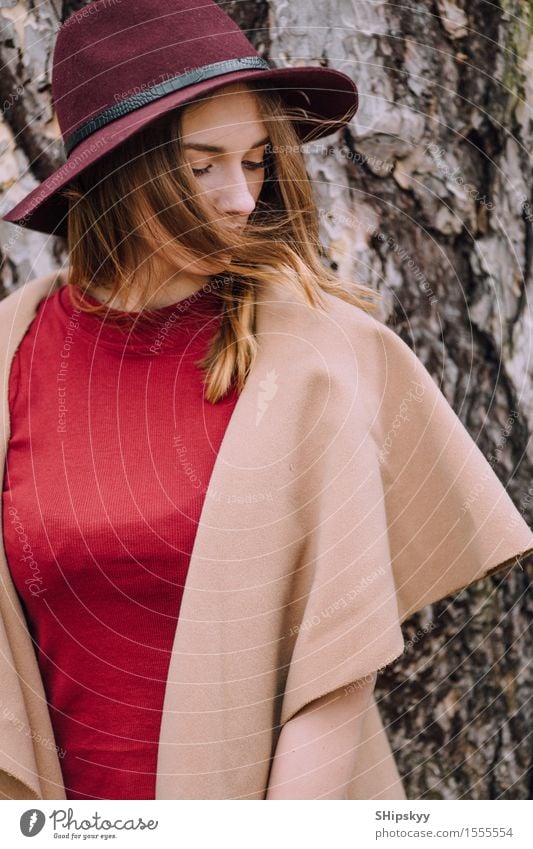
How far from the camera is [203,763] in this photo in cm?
78

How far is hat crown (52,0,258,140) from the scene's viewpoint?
0.75 metres

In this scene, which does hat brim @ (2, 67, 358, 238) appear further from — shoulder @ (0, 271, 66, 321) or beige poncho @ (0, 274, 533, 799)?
beige poncho @ (0, 274, 533, 799)

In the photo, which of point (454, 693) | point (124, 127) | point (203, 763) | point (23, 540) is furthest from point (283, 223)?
point (454, 693)

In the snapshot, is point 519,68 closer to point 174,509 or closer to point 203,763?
point 174,509

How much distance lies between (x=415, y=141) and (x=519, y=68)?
14 cm

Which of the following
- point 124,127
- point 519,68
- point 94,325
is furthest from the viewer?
point 519,68

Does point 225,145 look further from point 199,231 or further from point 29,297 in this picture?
point 29,297

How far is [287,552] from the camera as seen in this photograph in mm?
776

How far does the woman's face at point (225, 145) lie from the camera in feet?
2.45

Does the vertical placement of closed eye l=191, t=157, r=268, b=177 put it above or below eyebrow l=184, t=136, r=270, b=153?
below
